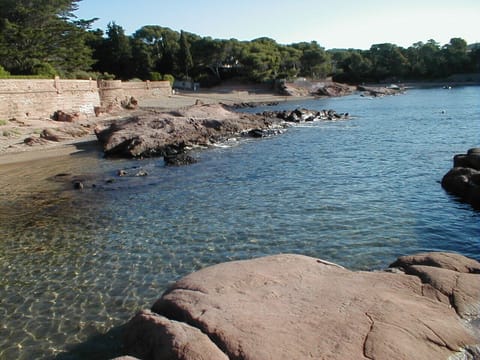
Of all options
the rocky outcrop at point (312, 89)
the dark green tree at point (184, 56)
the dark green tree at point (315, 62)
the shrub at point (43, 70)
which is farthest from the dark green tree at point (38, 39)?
the dark green tree at point (315, 62)

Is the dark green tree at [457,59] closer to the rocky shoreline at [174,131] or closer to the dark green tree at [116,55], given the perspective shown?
the dark green tree at [116,55]

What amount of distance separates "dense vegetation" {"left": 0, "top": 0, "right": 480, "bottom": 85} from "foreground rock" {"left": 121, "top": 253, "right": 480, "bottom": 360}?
120 feet

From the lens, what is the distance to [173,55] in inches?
3561


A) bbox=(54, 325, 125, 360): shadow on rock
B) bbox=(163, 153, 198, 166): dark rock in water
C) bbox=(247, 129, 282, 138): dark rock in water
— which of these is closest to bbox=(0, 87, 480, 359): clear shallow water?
bbox=(54, 325, 125, 360): shadow on rock

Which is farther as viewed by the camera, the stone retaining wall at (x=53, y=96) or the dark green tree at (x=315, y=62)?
the dark green tree at (x=315, y=62)

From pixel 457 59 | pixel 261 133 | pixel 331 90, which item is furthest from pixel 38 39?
pixel 457 59

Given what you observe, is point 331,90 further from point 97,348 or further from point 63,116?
point 97,348

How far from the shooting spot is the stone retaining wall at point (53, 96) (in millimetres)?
32906

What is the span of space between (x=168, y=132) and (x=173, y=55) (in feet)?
223

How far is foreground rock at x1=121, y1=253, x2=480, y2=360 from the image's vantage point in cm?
484

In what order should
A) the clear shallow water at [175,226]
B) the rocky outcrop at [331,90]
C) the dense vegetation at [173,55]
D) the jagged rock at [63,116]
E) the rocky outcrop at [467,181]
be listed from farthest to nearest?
the rocky outcrop at [331,90]
the dense vegetation at [173,55]
the jagged rock at [63,116]
the rocky outcrop at [467,181]
the clear shallow water at [175,226]

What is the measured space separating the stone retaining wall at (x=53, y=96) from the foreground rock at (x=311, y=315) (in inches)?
1244

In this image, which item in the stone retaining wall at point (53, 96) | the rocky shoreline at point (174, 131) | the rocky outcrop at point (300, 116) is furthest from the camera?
the rocky outcrop at point (300, 116)

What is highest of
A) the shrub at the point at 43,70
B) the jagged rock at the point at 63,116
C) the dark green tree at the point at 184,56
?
the dark green tree at the point at 184,56
